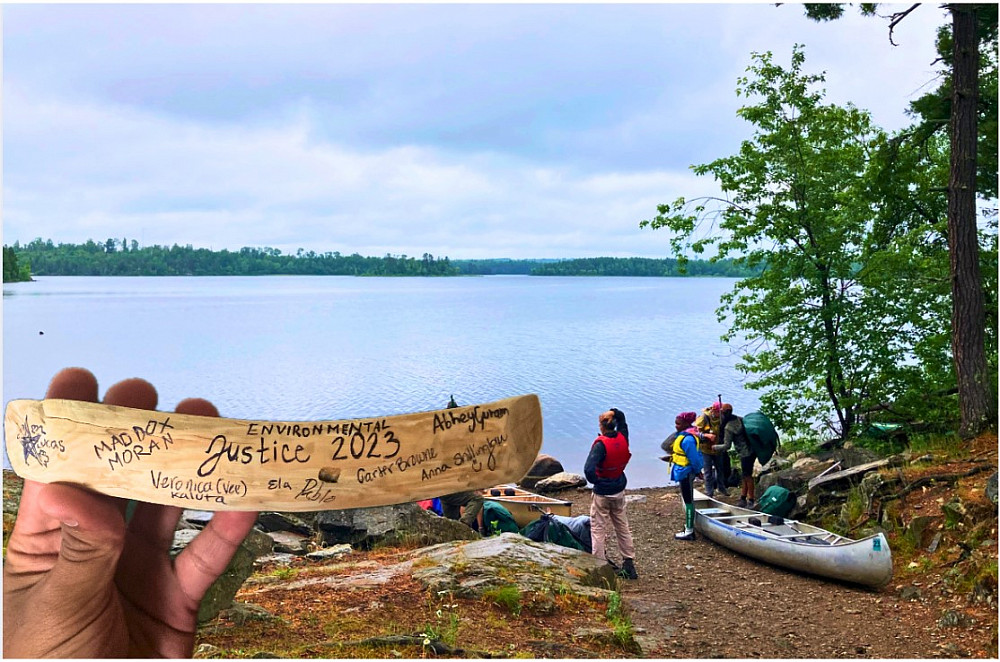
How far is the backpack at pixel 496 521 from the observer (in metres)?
11.1

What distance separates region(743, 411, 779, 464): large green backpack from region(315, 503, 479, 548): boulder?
631 centimetres

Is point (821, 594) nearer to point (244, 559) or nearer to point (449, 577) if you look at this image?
point (449, 577)

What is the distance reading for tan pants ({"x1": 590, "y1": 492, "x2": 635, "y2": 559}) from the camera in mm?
9773

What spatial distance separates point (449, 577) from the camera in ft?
24.5

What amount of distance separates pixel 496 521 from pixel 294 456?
6.75m

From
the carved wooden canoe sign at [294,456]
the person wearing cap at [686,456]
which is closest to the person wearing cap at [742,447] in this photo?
the person wearing cap at [686,456]

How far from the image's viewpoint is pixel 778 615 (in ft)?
28.6

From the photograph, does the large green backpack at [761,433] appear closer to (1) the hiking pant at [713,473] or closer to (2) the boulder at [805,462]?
(2) the boulder at [805,462]

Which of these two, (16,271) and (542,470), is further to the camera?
(16,271)

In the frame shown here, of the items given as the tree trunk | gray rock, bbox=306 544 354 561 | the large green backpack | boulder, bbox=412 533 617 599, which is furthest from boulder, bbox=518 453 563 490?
boulder, bbox=412 533 617 599

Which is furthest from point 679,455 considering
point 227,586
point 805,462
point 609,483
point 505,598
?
point 227,586

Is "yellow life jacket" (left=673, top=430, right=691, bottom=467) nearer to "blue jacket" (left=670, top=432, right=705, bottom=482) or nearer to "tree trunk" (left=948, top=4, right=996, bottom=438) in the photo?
"blue jacket" (left=670, top=432, right=705, bottom=482)

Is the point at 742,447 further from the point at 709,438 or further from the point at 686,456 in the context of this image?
the point at 686,456

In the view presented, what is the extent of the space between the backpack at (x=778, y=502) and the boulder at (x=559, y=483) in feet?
17.7
